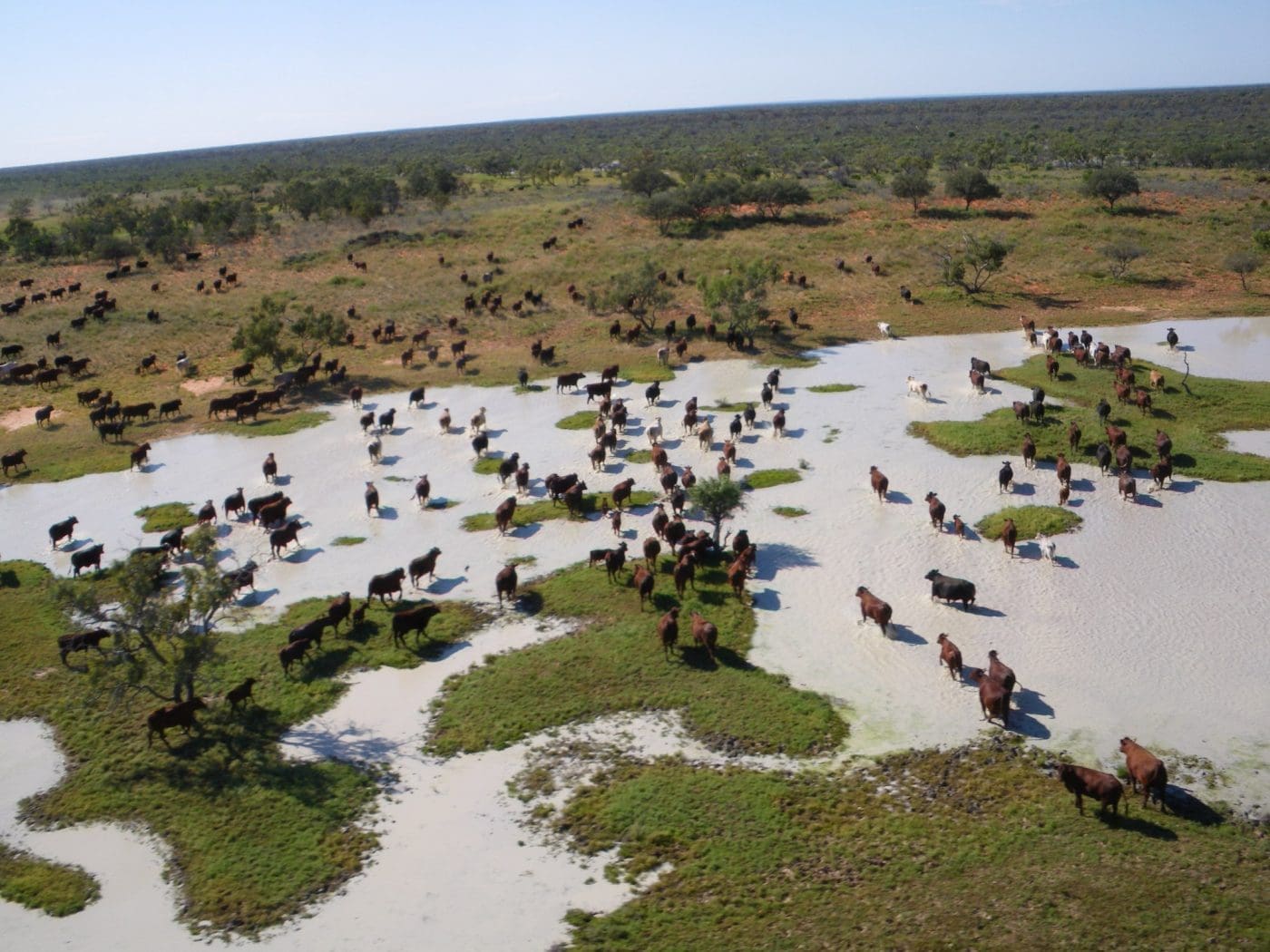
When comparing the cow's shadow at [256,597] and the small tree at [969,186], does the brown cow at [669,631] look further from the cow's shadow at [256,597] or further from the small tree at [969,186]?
the small tree at [969,186]

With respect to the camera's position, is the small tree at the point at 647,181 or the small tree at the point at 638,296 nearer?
the small tree at the point at 638,296

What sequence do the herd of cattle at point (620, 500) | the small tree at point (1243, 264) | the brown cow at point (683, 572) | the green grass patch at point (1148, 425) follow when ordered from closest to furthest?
1. the herd of cattle at point (620, 500)
2. the brown cow at point (683, 572)
3. the green grass patch at point (1148, 425)
4. the small tree at point (1243, 264)

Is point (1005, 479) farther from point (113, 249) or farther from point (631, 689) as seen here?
point (113, 249)

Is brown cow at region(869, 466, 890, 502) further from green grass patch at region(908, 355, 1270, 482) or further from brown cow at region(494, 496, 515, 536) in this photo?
brown cow at region(494, 496, 515, 536)

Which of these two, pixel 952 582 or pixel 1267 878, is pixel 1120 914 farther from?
pixel 952 582

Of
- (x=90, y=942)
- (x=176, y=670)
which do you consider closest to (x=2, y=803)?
(x=176, y=670)

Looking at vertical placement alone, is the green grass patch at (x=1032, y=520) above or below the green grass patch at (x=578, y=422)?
below

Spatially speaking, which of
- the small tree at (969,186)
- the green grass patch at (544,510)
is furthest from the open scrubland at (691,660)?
the small tree at (969,186)

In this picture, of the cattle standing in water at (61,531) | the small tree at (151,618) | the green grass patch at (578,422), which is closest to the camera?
the small tree at (151,618)

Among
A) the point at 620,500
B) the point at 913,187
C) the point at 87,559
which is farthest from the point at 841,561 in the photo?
the point at 913,187
